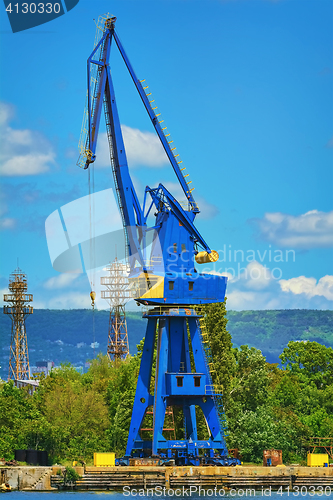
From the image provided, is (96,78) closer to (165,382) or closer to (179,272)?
(179,272)

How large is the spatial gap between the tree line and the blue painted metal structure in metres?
7.96

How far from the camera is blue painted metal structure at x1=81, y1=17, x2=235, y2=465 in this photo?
73250mm

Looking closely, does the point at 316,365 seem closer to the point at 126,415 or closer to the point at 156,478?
the point at 126,415

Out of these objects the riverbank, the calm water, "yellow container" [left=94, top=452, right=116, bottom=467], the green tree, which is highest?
the green tree

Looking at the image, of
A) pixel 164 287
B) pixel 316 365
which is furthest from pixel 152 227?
pixel 316 365

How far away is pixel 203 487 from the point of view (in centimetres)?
6875

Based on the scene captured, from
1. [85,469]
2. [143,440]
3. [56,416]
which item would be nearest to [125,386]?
[56,416]

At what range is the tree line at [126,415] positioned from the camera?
269ft

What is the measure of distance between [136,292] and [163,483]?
14.6 m

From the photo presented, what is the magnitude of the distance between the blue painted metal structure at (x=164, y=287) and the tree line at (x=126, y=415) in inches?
313

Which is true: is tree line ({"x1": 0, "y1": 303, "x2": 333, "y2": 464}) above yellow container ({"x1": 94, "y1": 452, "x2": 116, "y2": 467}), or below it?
above

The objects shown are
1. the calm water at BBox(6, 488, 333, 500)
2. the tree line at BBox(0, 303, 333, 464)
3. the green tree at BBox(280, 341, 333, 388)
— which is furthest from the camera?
the green tree at BBox(280, 341, 333, 388)

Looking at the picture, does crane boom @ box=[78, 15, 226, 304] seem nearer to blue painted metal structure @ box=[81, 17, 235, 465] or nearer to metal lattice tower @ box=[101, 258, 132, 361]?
blue painted metal structure @ box=[81, 17, 235, 465]

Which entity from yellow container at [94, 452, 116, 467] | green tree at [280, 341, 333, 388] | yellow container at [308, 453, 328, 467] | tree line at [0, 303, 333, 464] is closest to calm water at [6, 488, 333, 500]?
yellow container at [94, 452, 116, 467]
